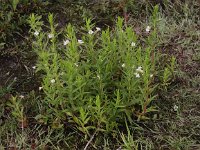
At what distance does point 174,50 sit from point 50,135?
5.29ft

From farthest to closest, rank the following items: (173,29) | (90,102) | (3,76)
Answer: (173,29) < (3,76) < (90,102)

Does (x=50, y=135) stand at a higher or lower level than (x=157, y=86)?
lower

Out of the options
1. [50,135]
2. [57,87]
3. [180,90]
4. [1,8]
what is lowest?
[50,135]

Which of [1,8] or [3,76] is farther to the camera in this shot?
[1,8]

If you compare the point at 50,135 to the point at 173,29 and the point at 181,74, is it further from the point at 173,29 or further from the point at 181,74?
the point at 173,29

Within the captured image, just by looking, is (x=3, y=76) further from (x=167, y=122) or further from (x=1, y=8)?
(x=167, y=122)

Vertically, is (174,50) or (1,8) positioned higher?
(1,8)

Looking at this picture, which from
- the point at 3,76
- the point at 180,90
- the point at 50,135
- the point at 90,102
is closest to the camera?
the point at 90,102

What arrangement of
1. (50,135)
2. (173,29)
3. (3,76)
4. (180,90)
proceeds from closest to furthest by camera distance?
(50,135) → (180,90) → (3,76) → (173,29)

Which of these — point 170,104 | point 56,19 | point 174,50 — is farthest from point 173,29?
point 56,19

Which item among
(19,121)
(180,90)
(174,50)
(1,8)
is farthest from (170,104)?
(1,8)

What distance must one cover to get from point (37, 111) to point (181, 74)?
1.43 m

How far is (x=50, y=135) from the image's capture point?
336cm

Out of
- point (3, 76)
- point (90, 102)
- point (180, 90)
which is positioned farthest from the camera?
point (3, 76)
